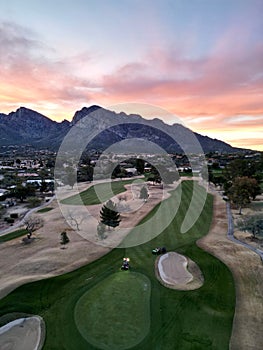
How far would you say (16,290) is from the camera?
29.2m

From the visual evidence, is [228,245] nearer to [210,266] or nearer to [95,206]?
[210,266]

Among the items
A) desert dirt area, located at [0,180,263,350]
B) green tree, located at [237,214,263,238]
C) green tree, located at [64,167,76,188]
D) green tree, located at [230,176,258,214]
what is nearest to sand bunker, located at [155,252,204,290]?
desert dirt area, located at [0,180,263,350]

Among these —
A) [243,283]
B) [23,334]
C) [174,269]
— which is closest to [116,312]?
[23,334]

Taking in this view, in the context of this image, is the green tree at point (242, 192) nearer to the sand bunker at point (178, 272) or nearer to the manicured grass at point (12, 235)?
the sand bunker at point (178, 272)

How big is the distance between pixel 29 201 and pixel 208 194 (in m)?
49.0

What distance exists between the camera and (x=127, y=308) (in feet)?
83.6

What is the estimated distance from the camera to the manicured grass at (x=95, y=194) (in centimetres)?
7688

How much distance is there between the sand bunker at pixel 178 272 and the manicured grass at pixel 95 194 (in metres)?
41.0

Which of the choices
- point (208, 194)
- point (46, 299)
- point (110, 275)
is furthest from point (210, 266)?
point (208, 194)

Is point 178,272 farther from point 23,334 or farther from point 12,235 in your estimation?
point 12,235

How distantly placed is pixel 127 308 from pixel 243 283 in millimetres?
12870

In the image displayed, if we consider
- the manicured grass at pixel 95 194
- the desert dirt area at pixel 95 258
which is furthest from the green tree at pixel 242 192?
the manicured grass at pixel 95 194

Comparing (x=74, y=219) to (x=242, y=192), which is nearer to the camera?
(x=74, y=219)

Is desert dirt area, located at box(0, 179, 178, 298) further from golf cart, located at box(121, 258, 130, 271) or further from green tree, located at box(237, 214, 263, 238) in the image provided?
green tree, located at box(237, 214, 263, 238)
